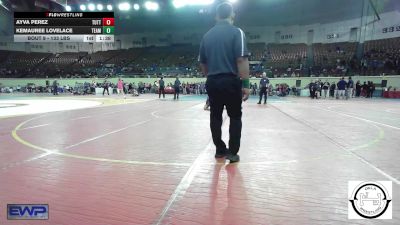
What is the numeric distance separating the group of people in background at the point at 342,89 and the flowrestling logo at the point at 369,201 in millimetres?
22424

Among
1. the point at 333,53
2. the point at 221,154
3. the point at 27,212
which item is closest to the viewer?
the point at 27,212

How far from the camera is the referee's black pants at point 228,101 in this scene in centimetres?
401

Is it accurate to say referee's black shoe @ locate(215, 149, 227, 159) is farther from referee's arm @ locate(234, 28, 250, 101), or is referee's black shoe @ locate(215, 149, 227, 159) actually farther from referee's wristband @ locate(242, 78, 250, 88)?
referee's arm @ locate(234, 28, 250, 101)

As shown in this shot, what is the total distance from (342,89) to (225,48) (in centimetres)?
2218

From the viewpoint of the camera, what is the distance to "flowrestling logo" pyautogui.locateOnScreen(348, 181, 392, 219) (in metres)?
2.42

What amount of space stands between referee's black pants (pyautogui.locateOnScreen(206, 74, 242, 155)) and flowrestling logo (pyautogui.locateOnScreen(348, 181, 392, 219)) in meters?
1.58

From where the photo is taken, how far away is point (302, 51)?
38375 millimetres

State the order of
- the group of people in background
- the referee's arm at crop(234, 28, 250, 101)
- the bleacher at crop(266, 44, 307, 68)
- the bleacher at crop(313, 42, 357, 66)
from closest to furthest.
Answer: the referee's arm at crop(234, 28, 250, 101), the group of people in background, the bleacher at crop(313, 42, 357, 66), the bleacher at crop(266, 44, 307, 68)

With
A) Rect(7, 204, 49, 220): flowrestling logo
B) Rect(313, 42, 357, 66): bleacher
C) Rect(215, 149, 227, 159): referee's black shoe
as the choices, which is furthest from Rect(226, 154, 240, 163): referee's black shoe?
Rect(313, 42, 357, 66): bleacher

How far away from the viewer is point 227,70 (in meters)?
4.00
